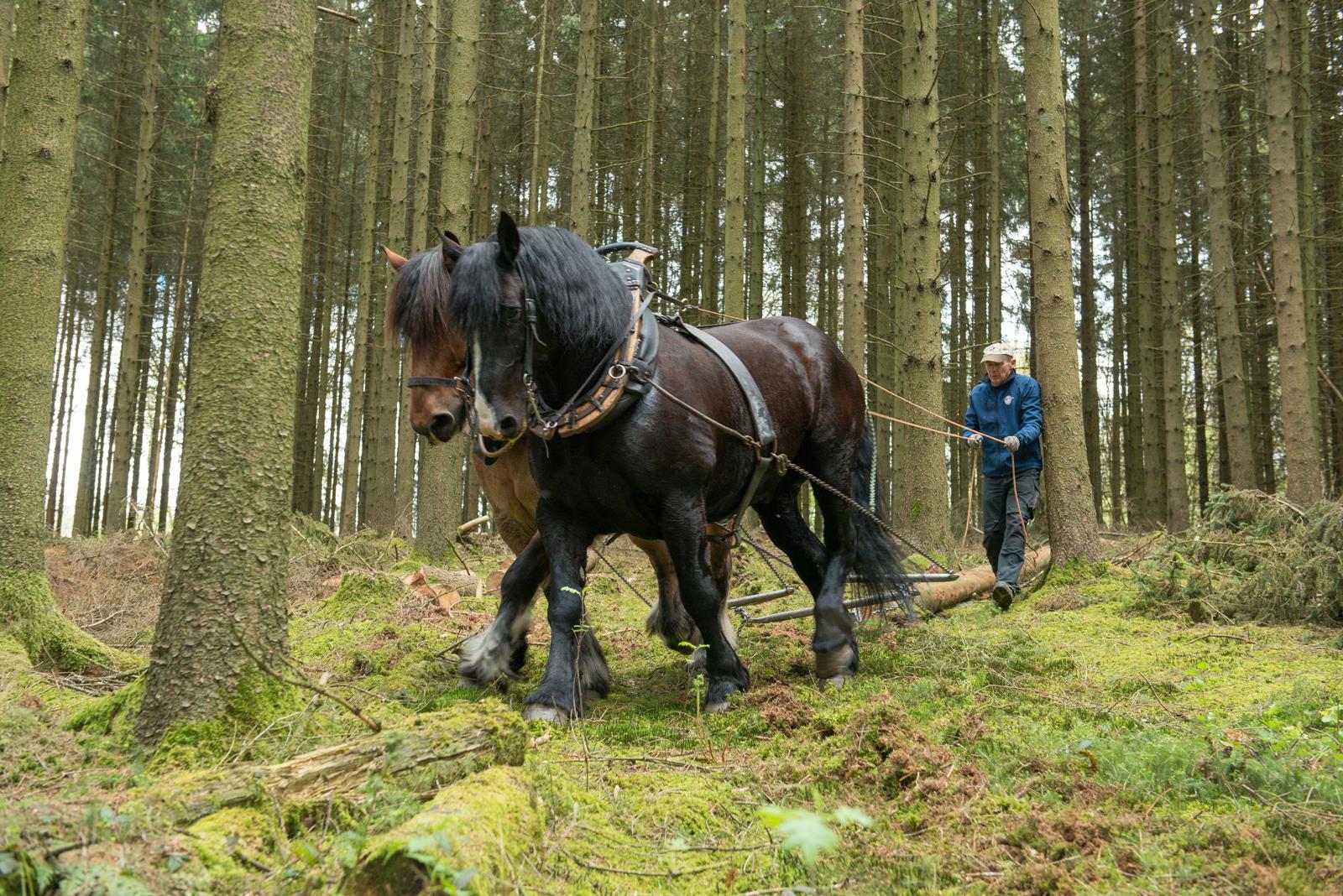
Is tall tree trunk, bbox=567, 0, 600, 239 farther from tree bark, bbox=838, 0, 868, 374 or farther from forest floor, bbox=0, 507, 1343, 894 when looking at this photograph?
forest floor, bbox=0, 507, 1343, 894

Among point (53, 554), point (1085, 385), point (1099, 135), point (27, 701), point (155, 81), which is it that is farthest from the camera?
point (1099, 135)

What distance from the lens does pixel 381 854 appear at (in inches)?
70.5

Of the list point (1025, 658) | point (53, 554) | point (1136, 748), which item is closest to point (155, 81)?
point (53, 554)

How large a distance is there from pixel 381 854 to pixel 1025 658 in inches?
152

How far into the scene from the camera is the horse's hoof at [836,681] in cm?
Result: 475

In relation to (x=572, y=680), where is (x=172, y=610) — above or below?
above

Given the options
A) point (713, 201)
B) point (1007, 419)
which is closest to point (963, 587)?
point (1007, 419)

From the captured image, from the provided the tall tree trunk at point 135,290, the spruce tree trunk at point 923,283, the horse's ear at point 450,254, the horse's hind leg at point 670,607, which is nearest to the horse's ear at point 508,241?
the horse's ear at point 450,254

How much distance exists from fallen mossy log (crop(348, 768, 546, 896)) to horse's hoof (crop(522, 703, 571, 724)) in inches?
54.2

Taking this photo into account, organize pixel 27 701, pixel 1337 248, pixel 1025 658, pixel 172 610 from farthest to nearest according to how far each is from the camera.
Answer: pixel 1337 248, pixel 1025 658, pixel 27 701, pixel 172 610

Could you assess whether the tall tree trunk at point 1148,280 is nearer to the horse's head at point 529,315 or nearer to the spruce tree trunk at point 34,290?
the horse's head at point 529,315

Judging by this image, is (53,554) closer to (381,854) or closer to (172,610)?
(172,610)

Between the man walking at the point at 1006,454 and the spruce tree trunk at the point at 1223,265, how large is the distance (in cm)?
619

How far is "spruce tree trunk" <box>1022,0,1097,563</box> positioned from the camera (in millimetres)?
8062
